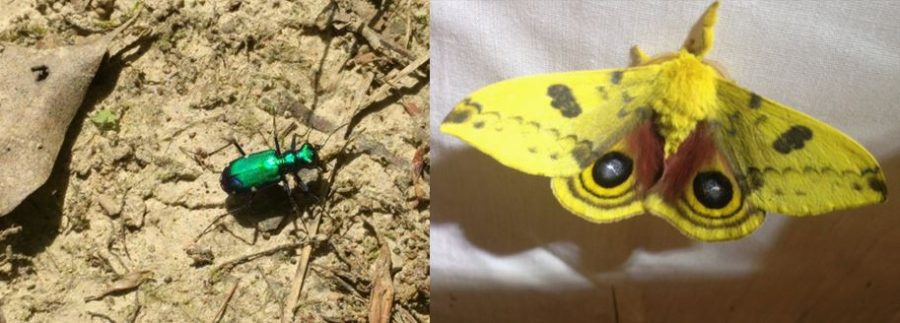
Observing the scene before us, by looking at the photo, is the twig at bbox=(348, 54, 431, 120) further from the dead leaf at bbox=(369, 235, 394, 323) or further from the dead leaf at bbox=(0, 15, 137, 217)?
the dead leaf at bbox=(0, 15, 137, 217)

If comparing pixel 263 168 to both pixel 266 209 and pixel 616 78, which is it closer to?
pixel 266 209

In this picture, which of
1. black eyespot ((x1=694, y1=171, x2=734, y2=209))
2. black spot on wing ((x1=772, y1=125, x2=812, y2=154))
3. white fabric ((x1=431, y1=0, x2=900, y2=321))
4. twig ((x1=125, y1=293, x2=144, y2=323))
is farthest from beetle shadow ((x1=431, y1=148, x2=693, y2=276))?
twig ((x1=125, y1=293, x2=144, y2=323))

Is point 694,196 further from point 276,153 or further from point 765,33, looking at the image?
point 276,153

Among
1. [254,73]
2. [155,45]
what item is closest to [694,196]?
[254,73]

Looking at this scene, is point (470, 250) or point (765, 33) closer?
point (765, 33)

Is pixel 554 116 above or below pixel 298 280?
above

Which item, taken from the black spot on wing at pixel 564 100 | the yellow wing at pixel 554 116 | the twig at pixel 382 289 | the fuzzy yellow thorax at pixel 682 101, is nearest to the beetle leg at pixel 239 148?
the twig at pixel 382 289

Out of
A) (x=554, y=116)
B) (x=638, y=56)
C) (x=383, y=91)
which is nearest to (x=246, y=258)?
(x=383, y=91)
